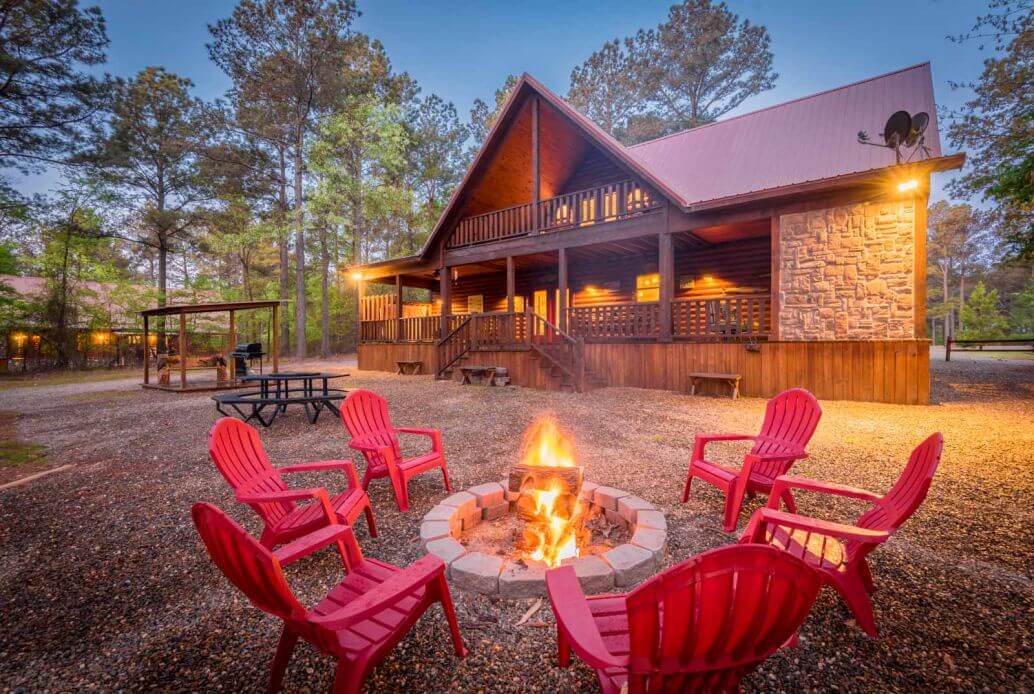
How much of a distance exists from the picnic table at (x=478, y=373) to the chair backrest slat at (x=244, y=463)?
8039 millimetres

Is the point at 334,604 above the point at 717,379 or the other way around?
the other way around

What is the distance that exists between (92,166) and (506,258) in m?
19.3

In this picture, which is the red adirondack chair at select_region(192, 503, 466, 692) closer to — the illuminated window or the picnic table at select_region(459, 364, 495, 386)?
the picnic table at select_region(459, 364, 495, 386)

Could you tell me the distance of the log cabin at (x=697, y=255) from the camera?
780 centimetres

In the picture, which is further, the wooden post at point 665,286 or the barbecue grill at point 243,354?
the barbecue grill at point 243,354

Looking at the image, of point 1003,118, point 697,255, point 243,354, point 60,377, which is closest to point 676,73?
point 1003,118

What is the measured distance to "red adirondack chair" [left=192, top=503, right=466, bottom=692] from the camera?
137 centimetres

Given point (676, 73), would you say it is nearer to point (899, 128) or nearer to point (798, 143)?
point (798, 143)

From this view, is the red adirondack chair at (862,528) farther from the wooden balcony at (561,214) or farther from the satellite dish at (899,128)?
the satellite dish at (899,128)

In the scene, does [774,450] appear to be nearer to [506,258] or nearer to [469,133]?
[506,258]

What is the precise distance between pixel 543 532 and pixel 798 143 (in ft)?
44.7

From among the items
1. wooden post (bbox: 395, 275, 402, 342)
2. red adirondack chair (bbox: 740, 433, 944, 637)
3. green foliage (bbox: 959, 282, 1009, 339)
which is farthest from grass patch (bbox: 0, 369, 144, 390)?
green foliage (bbox: 959, 282, 1009, 339)

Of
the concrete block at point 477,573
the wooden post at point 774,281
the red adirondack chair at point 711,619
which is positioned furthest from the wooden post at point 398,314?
the red adirondack chair at point 711,619

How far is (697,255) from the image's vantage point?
1217 centimetres
